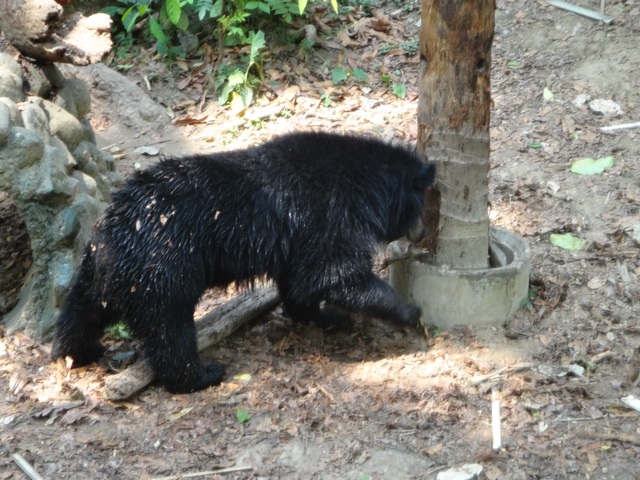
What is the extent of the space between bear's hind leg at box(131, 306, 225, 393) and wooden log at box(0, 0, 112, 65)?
6.90 feet

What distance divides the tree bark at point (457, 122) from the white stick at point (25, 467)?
263 cm

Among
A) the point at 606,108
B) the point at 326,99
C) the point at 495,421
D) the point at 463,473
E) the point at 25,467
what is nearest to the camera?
the point at 463,473

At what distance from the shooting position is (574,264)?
5.48 m

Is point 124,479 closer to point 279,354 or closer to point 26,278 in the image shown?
point 279,354

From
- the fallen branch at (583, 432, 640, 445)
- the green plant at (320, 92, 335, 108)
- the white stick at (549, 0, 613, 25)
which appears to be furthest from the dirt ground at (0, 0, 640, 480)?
the green plant at (320, 92, 335, 108)

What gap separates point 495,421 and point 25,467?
235 cm

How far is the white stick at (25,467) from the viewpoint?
146 inches

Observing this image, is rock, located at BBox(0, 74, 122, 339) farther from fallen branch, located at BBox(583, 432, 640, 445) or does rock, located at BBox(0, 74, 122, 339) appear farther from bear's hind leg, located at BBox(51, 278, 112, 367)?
fallen branch, located at BBox(583, 432, 640, 445)

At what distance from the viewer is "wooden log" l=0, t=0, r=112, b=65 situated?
511 centimetres

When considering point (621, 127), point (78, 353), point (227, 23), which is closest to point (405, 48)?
point (227, 23)

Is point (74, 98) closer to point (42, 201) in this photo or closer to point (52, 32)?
point (52, 32)

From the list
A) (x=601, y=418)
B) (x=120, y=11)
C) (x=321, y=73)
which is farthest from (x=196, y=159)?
(x=120, y=11)

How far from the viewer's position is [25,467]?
3.76m

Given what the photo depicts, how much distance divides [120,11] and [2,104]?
4540 mm
